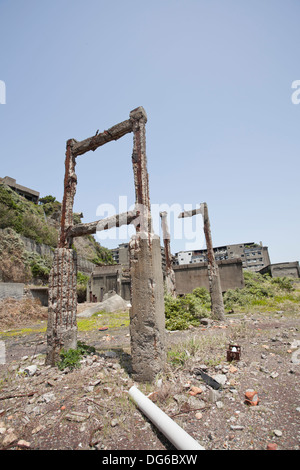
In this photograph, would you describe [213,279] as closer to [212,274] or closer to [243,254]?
[212,274]

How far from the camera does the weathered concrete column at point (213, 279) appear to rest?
378 inches

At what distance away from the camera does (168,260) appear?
12.7 m

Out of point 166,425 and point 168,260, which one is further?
point 168,260

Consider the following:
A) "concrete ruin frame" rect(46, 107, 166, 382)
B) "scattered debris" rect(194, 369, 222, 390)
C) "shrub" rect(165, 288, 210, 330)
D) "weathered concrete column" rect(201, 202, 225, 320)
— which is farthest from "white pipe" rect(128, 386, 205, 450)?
"weathered concrete column" rect(201, 202, 225, 320)

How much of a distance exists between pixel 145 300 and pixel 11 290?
40.2 ft

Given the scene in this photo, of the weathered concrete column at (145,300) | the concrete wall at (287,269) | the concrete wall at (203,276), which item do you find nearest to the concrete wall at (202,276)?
the concrete wall at (203,276)

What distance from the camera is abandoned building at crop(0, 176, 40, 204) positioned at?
38.7 meters

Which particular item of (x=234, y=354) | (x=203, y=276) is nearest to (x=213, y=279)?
(x=203, y=276)

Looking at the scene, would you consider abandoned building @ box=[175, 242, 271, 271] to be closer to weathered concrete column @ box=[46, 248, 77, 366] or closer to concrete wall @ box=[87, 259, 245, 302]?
concrete wall @ box=[87, 259, 245, 302]

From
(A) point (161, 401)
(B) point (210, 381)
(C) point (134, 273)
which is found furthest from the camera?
(C) point (134, 273)

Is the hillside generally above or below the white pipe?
above

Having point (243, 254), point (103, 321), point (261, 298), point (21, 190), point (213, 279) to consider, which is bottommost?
point (103, 321)

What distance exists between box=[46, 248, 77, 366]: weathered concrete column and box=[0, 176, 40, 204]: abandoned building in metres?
40.3
